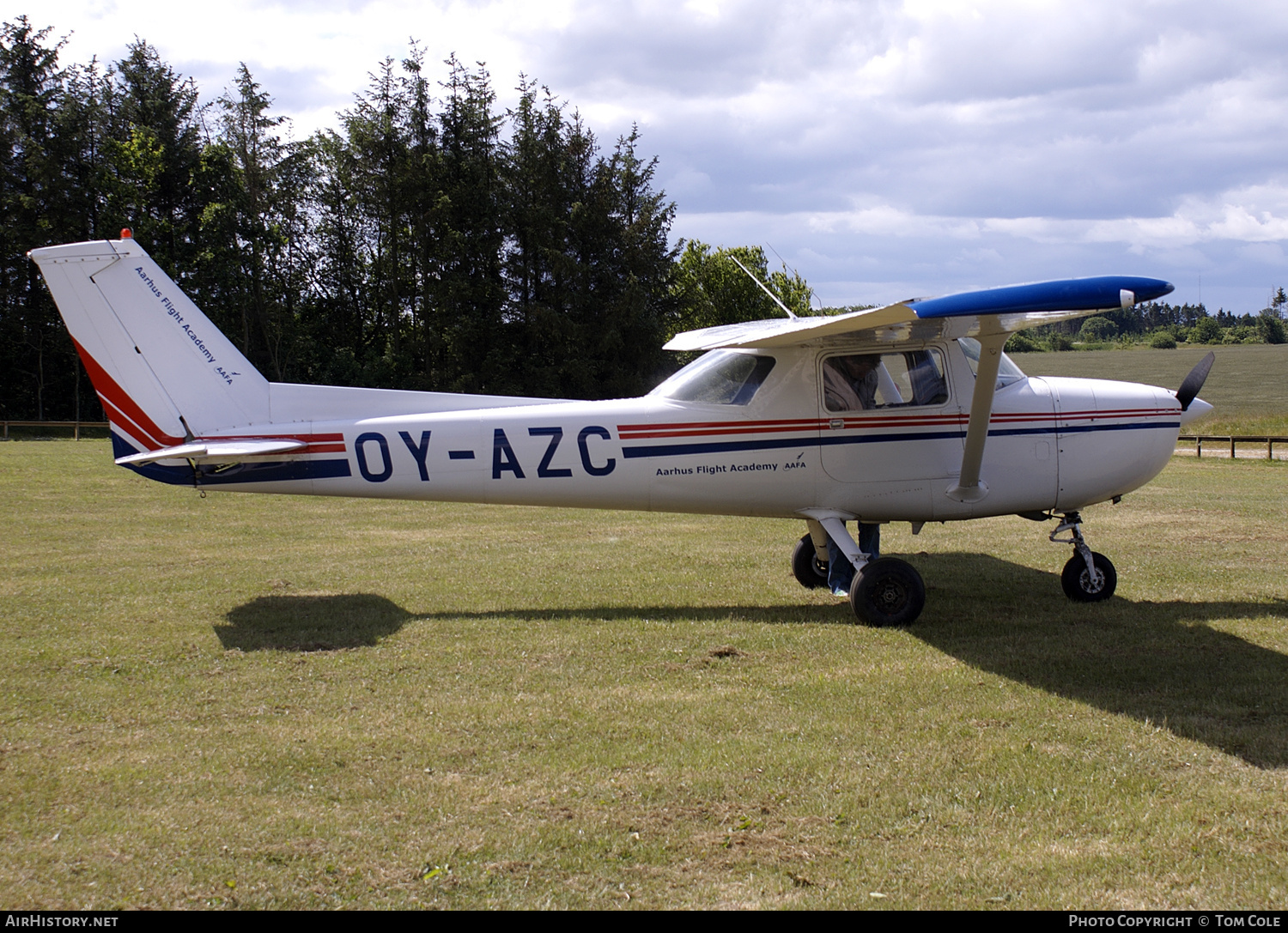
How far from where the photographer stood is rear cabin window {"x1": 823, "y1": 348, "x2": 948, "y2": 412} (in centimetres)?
805

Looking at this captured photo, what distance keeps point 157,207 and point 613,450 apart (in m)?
41.3

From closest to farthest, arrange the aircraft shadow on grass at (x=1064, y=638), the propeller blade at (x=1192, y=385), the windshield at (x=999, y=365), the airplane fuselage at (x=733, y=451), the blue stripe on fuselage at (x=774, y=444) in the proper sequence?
1. the aircraft shadow on grass at (x=1064, y=638)
2. the airplane fuselage at (x=733, y=451)
3. the blue stripe on fuselage at (x=774, y=444)
4. the windshield at (x=999, y=365)
5. the propeller blade at (x=1192, y=385)

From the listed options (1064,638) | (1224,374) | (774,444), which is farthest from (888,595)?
(1224,374)

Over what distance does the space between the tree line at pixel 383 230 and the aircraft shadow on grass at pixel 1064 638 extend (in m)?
30.1

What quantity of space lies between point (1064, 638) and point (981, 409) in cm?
192

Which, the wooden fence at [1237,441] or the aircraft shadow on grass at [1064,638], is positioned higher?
the wooden fence at [1237,441]

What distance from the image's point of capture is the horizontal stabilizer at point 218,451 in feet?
23.5

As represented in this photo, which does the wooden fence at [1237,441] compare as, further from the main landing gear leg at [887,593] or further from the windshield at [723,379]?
the windshield at [723,379]

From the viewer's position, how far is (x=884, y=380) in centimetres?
809

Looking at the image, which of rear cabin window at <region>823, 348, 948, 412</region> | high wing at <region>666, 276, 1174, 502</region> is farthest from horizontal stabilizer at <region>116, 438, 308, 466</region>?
rear cabin window at <region>823, 348, 948, 412</region>

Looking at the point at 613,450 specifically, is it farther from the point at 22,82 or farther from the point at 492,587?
the point at 22,82

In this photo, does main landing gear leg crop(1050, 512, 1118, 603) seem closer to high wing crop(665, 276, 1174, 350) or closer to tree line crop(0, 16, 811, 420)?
high wing crop(665, 276, 1174, 350)

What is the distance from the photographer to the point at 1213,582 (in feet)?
29.6

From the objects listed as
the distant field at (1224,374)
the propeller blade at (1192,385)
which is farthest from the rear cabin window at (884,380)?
the distant field at (1224,374)
